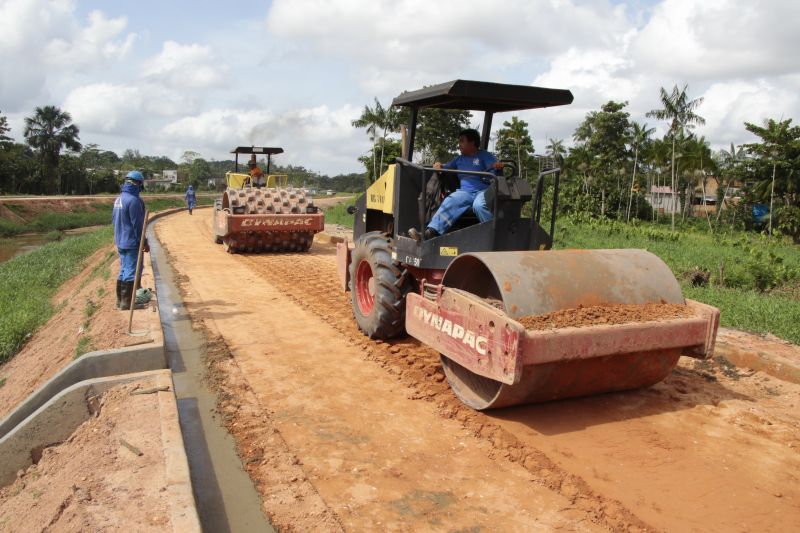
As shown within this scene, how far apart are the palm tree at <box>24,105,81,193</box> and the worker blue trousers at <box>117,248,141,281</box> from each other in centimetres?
5533

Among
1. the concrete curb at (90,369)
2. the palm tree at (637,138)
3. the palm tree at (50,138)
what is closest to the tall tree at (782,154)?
the palm tree at (637,138)

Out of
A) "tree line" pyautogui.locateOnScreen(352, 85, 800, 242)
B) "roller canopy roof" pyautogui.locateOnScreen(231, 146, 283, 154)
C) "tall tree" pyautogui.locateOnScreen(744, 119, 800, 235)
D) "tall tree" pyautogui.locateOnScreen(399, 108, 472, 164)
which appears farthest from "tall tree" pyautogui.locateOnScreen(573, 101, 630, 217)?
"tall tree" pyautogui.locateOnScreen(399, 108, 472, 164)

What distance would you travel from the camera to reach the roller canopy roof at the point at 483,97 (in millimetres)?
5441

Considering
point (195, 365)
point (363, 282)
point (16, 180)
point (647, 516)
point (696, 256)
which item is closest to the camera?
point (647, 516)

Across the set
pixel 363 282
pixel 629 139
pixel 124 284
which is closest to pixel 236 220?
pixel 124 284

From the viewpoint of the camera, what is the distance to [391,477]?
3.89 m

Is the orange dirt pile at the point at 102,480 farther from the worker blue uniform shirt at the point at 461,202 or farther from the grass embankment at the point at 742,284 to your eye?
the grass embankment at the point at 742,284

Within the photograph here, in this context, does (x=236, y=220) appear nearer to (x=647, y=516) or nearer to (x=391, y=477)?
(x=391, y=477)

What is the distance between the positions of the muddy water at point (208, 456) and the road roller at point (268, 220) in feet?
23.1

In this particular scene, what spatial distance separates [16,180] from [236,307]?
5268cm

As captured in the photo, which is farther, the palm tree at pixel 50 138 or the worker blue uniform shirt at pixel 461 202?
the palm tree at pixel 50 138

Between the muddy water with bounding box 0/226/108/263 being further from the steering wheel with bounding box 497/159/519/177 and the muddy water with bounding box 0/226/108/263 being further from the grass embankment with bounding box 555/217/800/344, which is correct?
the steering wheel with bounding box 497/159/519/177

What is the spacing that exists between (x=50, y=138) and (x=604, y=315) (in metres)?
62.7

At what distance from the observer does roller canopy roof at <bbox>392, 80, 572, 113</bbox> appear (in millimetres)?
5441
